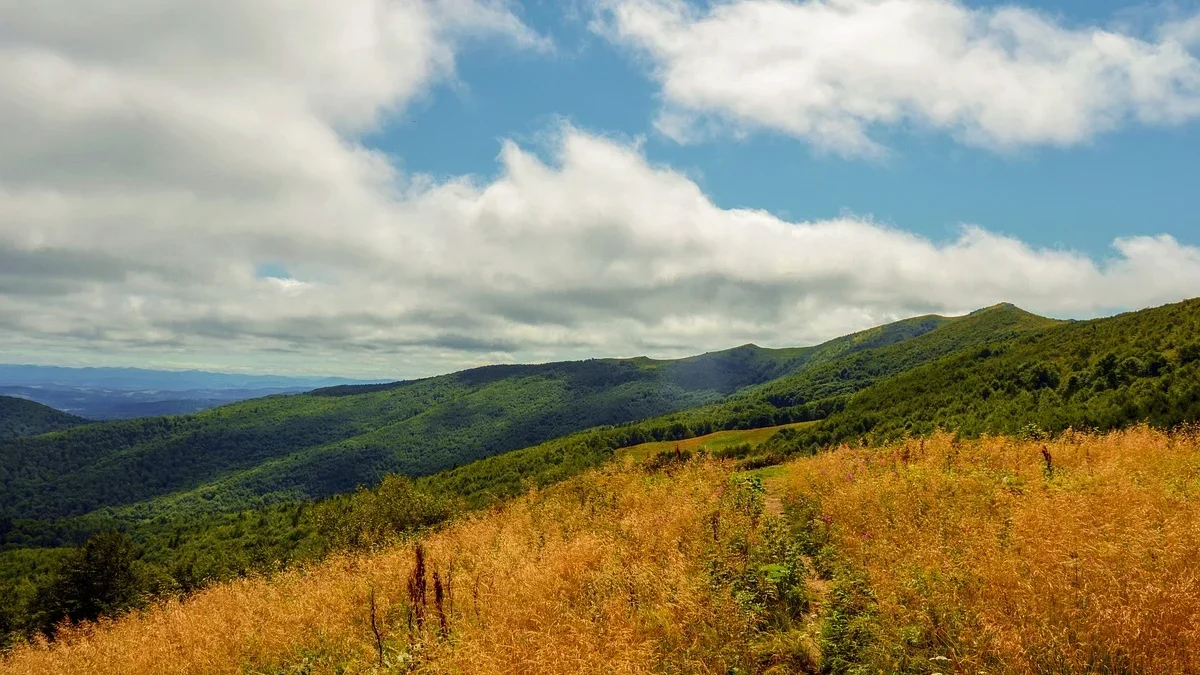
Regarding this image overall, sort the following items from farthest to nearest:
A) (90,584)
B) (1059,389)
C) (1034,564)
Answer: (1059,389), (90,584), (1034,564)

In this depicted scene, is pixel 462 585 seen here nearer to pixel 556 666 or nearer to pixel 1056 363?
pixel 556 666

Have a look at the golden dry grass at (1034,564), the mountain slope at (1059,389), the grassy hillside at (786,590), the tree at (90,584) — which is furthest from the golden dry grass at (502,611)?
the tree at (90,584)

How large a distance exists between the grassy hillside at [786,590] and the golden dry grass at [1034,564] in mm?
31

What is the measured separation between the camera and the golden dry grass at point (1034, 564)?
5062 mm

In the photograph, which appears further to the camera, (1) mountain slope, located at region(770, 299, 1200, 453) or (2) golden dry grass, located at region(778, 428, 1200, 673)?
(1) mountain slope, located at region(770, 299, 1200, 453)

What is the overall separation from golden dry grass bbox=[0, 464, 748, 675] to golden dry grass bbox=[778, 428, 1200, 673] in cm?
223

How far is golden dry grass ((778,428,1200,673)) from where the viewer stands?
506cm

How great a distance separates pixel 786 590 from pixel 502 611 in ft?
14.3

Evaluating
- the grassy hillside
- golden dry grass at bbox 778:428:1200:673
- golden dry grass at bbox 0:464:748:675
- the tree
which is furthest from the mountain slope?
the tree

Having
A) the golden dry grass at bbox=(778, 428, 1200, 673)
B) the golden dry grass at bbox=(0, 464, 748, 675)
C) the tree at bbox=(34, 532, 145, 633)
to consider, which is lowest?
the tree at bbox=(34, 532, 145, 633)

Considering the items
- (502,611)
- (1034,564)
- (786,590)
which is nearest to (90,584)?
(502,611)

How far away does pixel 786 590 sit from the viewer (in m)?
8.06

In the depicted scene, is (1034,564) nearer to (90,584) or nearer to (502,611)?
(502,611)

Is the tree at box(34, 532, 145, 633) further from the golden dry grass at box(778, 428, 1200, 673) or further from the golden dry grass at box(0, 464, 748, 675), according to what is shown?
the golden dry grass at box(778, 428, 1200, 673)
